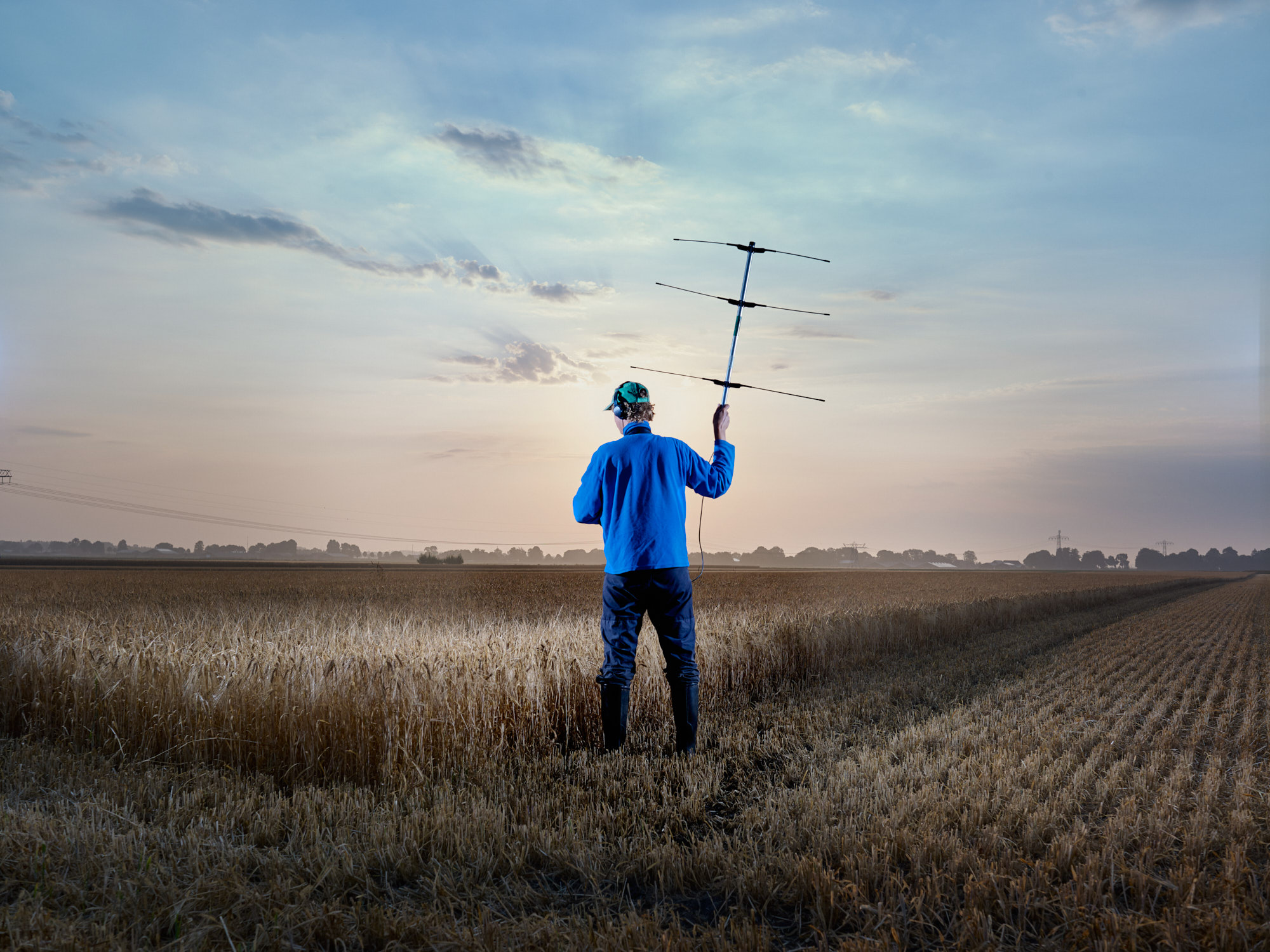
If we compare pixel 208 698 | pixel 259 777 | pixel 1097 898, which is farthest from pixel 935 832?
pixel 208 698

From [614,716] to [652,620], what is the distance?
0.87 m

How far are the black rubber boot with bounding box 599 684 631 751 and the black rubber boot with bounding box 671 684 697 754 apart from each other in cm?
41

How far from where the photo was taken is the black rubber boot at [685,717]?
245 inches

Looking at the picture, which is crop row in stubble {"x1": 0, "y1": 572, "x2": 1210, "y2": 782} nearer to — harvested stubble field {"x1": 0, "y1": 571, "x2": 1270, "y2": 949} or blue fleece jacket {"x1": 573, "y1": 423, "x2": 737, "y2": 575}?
harvested stubble field {"x1": 0, "y1": 571, "x2": 1270, "y2": 949}

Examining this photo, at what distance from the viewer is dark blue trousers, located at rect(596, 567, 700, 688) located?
19.9ft

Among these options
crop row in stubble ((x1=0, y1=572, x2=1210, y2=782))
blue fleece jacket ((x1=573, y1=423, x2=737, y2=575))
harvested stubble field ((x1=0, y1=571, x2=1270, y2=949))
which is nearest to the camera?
harvested stubble field ((x1=0, y1=571, x2=1270, y2=949))

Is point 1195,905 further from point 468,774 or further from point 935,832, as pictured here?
point 468,774

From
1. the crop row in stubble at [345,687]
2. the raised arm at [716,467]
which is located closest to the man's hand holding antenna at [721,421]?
the raised arm at [716,467]

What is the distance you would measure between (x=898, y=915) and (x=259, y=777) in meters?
4.53

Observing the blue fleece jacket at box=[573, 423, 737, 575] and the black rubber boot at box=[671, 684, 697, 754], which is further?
the black rubber boot at box=[671, 684, 697, 754]

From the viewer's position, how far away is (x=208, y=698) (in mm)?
6625


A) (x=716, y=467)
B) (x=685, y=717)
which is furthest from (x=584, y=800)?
(x=716, y=467)

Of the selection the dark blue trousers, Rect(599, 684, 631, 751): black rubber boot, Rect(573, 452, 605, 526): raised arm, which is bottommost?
Rect(599, 684, 631, 751): black rubber boot

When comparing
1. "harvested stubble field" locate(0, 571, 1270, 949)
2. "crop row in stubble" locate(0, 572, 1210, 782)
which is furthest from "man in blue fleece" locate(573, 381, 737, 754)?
"crop row in stubble" locate(0, 572, 1210, 782)
